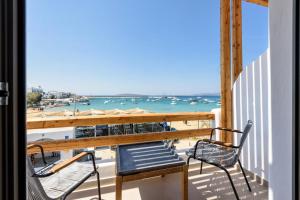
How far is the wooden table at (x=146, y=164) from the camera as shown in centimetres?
154

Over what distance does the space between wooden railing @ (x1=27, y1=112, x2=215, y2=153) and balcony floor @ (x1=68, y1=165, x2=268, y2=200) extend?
1.76 feet

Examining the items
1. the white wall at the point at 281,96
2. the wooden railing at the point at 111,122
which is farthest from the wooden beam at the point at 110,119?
the white wall at the point at 281,96

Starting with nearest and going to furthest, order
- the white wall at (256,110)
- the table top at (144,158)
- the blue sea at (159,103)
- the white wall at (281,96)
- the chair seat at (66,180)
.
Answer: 1. the white wall at (281,96)
2. the chair seat at (66,180)
3. the table top at (144,158)
4. the white wall at (256,110)
5. the blue sea at (159,103)

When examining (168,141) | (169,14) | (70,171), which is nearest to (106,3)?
(169,14)

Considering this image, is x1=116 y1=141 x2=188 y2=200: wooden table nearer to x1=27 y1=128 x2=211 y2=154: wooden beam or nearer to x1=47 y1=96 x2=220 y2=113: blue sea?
x1=27 y1=128 x2=211 y2=154: wooden beam

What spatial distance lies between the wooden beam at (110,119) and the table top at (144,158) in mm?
372

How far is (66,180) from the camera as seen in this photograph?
152 cm

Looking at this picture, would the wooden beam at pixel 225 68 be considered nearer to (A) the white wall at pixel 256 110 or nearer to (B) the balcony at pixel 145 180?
(A) the white wall at pixel 256 110

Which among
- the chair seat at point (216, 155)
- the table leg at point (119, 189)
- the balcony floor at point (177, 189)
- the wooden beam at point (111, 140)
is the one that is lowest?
the balcony floor at point (177, 189)

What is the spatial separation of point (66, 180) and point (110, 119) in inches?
39.6

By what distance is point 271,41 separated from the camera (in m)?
1.18

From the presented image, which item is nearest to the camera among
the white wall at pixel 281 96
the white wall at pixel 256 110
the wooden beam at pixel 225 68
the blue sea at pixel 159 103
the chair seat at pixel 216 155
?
the white wall at pixel 281 96

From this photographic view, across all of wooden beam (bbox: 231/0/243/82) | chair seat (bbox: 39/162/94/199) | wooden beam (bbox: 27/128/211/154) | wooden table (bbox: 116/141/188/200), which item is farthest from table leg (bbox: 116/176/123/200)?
wooden beam (bbox: 231/0/243/82)

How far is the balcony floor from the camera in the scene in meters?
1.94
